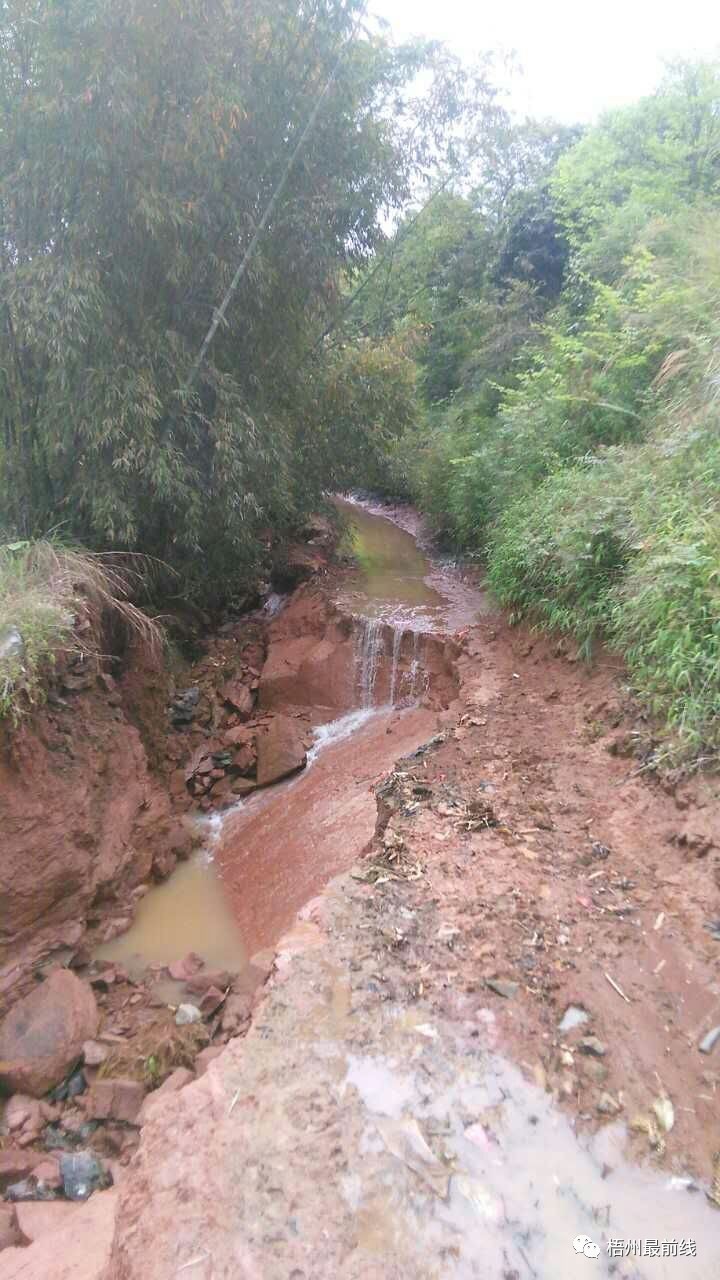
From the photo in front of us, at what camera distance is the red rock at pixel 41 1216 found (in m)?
2.79

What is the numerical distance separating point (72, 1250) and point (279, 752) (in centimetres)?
449

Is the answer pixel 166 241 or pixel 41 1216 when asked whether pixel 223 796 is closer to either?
pixel 41 1216

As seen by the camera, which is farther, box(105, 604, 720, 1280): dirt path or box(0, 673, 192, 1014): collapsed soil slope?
box(0, 673, 192, 1014): collapsed soil slope

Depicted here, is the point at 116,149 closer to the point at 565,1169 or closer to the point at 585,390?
the point at 585,390

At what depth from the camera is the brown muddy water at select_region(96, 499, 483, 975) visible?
497cm

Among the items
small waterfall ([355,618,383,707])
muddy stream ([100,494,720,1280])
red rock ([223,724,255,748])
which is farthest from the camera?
small waterfall ([355,618,383,707])

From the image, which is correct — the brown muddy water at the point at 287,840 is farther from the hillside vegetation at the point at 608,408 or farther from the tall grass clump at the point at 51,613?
the tall grass clump at the point at 51,613

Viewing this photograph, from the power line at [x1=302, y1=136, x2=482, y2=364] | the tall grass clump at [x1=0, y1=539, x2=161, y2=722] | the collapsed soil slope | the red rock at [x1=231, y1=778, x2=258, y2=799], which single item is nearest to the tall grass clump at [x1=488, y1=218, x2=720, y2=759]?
the red rock at [x1=231, y1=778, x2=258, y2=799]

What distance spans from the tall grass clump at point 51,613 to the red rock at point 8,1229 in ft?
8.70

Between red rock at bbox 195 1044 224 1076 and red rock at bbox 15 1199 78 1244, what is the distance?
0.70m

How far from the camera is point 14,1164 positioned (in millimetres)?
3209

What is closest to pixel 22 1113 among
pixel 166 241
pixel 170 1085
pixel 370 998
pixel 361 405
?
pixel 170 1085

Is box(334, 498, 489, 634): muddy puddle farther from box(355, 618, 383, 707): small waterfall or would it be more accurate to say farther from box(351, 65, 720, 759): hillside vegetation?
box(351, 65, 720, 759): hillside vegetation

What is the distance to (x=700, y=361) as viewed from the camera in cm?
644
